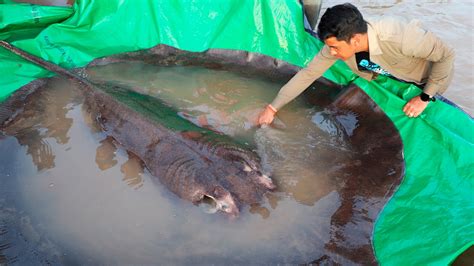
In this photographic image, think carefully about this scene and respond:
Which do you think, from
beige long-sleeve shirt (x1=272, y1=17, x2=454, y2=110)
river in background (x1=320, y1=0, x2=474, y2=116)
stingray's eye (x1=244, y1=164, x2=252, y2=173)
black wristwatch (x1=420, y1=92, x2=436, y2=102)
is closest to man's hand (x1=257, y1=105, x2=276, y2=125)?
beige long-sleeve shirt (x1=272, y1=17, x2=454, y2=110)

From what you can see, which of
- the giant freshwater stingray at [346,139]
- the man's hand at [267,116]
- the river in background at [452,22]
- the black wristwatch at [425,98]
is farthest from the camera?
the river in background at [452,22]

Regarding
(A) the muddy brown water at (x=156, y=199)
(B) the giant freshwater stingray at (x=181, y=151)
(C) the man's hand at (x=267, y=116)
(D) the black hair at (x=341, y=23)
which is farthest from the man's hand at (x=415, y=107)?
(B) the giant freshwater stingray at (x=181, y=151)

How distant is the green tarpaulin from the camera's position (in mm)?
2799

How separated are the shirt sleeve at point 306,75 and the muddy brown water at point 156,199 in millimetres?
265

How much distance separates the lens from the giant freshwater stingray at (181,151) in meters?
2.92

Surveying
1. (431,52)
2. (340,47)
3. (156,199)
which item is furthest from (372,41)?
(156,199)

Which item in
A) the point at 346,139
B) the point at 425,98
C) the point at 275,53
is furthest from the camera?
the point at 275,53

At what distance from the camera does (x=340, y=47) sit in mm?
3061

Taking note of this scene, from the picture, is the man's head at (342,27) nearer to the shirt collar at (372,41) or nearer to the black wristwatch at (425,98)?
the shirt collar at (372,41)

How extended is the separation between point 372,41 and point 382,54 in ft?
0.97

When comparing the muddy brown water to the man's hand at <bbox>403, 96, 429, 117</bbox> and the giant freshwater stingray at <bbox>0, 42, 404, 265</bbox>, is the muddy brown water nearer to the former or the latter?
the giant freshwater stingray at <bbox>0, 42, 404, 265</bbox>

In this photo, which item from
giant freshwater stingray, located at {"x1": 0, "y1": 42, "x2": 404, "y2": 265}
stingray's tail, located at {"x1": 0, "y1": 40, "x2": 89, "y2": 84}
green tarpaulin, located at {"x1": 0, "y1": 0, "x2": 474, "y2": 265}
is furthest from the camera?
stingray's tail, located at {"x1": 0, "y1": 40, "x2": 89, "y2": 84}

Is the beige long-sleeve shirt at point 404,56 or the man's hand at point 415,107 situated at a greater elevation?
the beige long-sleeve shirt at point 404,56

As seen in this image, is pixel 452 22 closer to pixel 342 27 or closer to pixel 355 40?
pixel 355 40
